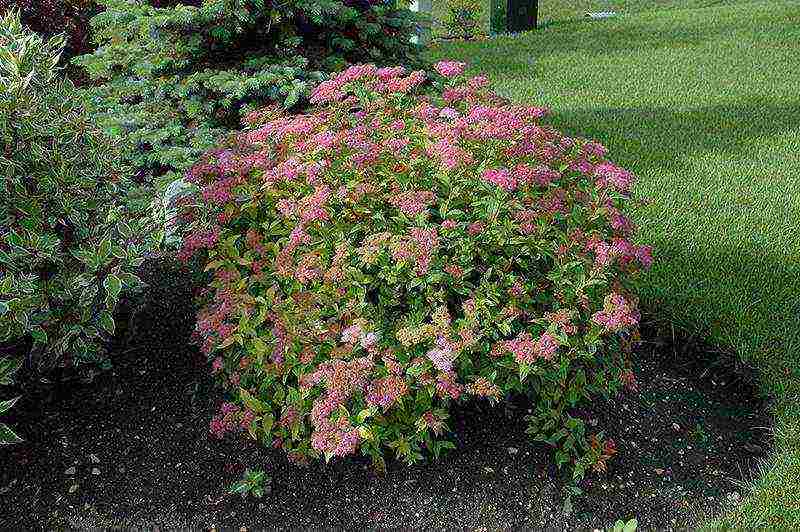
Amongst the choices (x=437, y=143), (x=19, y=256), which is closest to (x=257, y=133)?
(x=437, y=143)

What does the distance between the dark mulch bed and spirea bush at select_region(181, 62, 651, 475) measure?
0.13 meters

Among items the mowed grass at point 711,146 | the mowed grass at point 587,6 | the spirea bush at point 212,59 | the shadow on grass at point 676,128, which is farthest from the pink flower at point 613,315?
the mowed grass at point 587,6

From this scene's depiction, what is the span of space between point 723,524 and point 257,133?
6.75 feet

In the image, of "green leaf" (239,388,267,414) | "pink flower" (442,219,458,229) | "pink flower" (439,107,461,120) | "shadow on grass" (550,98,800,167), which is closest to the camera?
"pink flower" (442,219,458,229)

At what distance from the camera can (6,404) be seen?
266cm

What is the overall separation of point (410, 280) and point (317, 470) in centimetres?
79

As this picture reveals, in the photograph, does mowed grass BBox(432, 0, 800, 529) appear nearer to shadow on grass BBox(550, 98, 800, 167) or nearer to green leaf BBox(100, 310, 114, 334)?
shadow on grass BBox(550, 98, 800, 167)

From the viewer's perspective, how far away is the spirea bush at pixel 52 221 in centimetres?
280

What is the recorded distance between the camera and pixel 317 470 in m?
2.95

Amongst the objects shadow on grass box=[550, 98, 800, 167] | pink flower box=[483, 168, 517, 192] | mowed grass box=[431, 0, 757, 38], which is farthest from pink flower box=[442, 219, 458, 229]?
mowed grass box=[431, 0, 757, 38]

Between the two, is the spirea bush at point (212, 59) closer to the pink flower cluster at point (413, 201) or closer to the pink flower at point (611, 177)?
the pink flower cluster at point (413, 201)

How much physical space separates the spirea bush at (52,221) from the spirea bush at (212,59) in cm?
86

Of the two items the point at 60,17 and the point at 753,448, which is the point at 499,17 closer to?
the point at 60,17

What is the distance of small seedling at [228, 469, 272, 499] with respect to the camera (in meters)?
2.85
